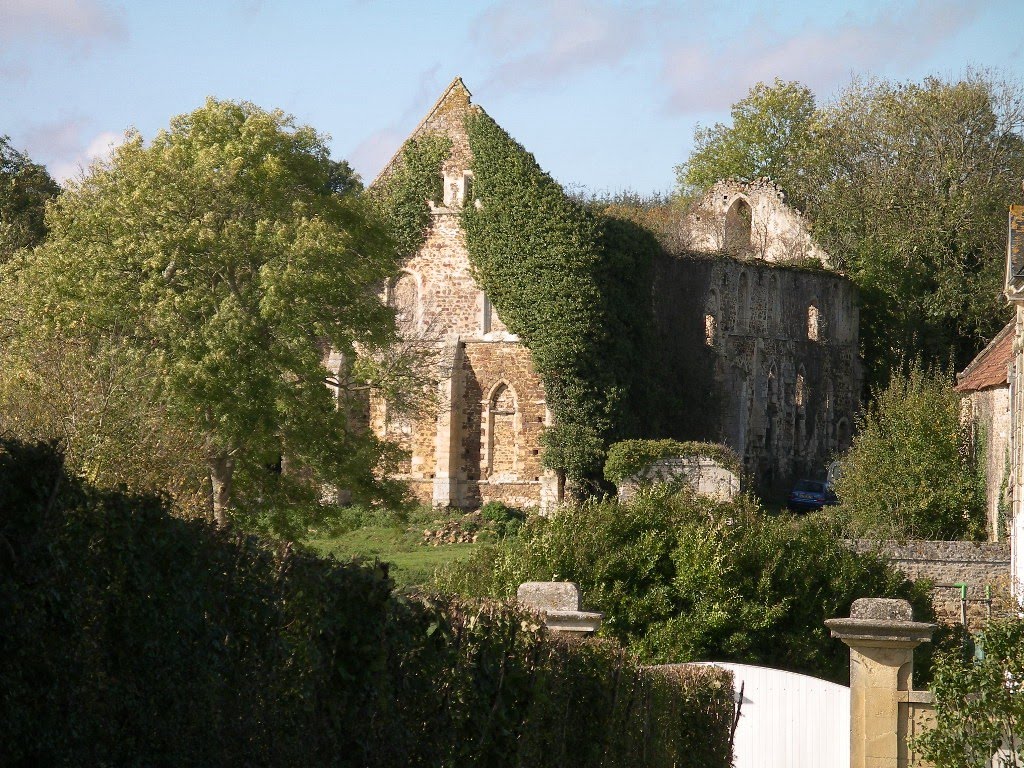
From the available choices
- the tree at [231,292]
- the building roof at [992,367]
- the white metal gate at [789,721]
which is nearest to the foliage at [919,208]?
the building roof at [992,367]

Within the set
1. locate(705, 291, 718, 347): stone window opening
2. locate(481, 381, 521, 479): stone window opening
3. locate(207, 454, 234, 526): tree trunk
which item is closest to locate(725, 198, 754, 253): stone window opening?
locate(705, 291, 718, 347): stone window opening

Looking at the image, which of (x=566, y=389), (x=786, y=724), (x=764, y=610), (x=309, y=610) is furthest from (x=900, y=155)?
(x=309, y=610)

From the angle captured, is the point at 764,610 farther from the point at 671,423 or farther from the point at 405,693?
the point at 671,423

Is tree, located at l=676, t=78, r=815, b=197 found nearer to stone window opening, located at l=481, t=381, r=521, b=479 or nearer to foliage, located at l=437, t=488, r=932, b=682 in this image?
stone window opening, located at l=481, t=381, r=521, b=479

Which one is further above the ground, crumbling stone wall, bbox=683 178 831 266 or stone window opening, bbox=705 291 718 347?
crumbling stone wall, bbox=683 178 831 266

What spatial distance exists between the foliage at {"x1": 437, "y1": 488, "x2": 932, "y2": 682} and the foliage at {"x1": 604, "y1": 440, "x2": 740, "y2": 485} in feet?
33.9

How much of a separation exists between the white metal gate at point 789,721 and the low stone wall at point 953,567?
1204 cm

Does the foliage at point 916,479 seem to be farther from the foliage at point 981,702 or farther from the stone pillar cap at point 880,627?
the foliage at point 981,702

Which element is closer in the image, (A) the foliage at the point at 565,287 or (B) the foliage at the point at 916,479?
(B) the foliage at the point at 916,479

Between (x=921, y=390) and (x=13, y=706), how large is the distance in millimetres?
34342

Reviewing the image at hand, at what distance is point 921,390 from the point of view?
121 feet

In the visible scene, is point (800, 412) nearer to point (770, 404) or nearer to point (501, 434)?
point (770, 404)

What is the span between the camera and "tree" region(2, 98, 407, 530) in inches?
934

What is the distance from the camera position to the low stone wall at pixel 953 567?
1043 inches
